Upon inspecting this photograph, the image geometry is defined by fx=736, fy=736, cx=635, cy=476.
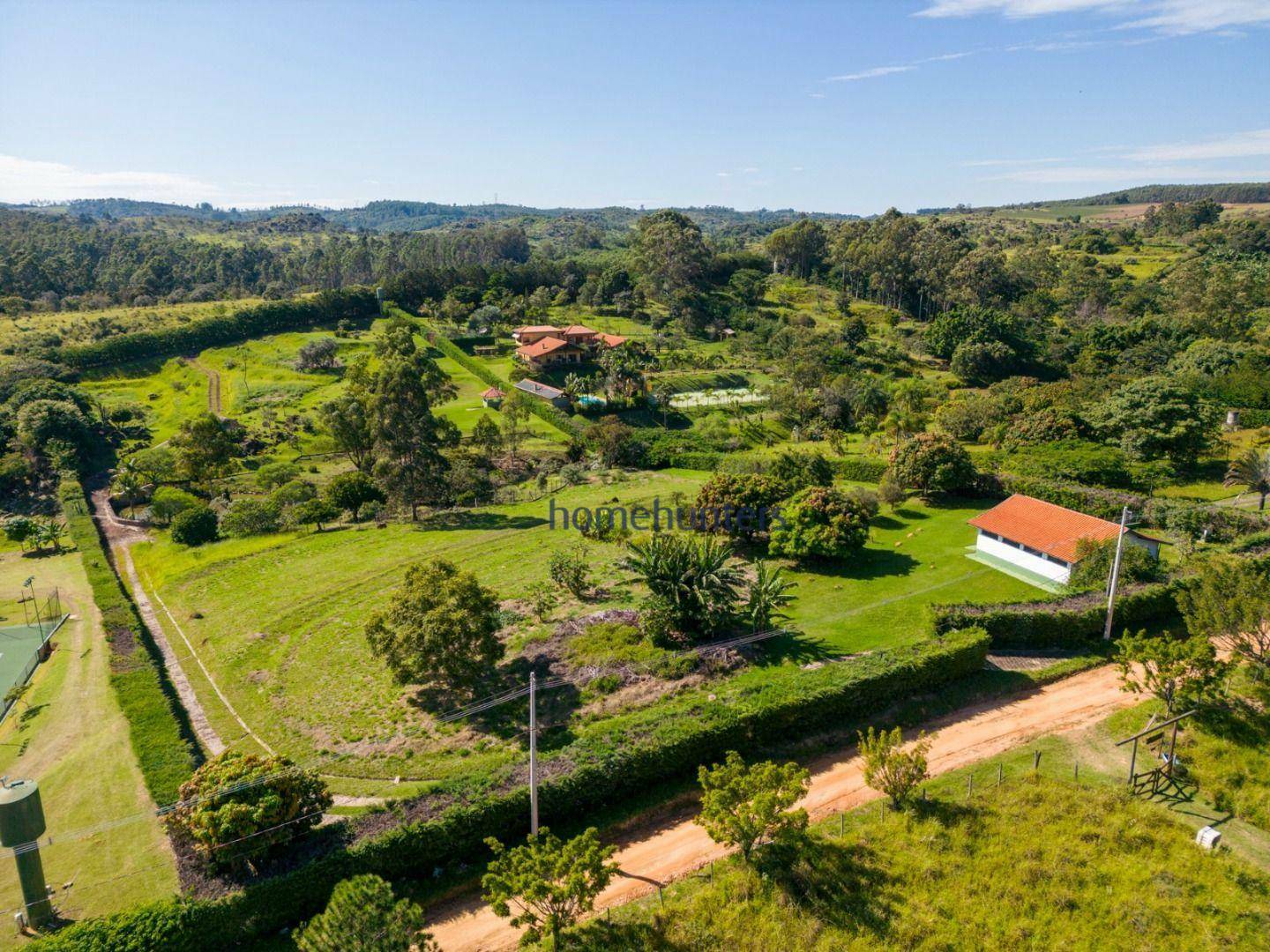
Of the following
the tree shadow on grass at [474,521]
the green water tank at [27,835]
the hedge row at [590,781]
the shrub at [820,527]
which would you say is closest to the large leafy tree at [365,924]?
the hedge row at [590,781]

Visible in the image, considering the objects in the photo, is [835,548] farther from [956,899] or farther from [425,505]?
[425,505]

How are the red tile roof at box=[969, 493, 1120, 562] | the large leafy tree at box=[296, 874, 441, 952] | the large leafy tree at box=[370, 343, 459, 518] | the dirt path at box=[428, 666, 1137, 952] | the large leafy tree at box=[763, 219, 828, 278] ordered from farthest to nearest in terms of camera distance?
the large leafy tree at box=[763, 219, 828, 278] < the large leafy tree at box=[370, 343, 459, 518] < the red tile roof at box=[969, 493, 1120, 562] < the dirt path at box=[428, 666, 1137, 952] < the large leafy tree at box=[296, 874, 441, 952]

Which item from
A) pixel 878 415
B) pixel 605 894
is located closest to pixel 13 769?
pixel 605 894

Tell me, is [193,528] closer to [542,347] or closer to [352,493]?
[352,493]

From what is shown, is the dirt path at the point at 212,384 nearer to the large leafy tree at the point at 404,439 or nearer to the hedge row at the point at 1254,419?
the large leafy tree at the point at 404,439

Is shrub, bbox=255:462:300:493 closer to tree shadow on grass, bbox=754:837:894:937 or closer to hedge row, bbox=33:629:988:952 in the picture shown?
hedge row, bbox=33:629:988:952

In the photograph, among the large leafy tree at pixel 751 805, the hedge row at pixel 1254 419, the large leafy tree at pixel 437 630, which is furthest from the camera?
the hedge row at pixel 1254 419

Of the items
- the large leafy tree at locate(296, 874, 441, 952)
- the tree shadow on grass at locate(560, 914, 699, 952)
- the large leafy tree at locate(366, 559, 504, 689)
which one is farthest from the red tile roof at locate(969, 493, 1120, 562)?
the large leafy tree at locate(296, 874, 441, 952)
